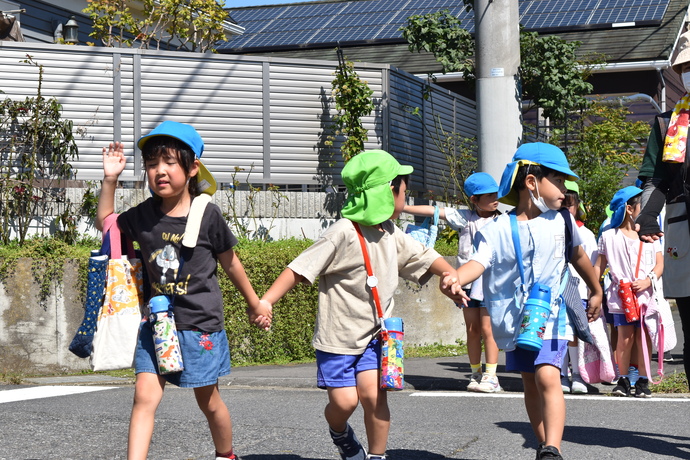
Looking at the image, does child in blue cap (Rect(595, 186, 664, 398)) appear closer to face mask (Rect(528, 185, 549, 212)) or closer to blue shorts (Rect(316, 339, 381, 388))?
face mask (Rect(528, 185, 549, 212))

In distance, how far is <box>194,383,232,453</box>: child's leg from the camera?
444cm

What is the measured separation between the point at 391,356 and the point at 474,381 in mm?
3563

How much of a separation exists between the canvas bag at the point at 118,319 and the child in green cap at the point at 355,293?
62 centimetres

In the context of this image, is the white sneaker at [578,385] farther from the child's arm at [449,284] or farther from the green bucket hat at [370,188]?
the green bucket hat at [370,188]

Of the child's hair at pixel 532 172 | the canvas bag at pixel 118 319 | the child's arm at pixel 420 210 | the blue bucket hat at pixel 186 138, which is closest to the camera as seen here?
the canvas bag at pixel 118 319

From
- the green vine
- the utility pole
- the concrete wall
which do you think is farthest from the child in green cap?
the green vine

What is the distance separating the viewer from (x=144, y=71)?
37.3ft

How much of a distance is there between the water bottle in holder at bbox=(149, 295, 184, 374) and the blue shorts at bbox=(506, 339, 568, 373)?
5.45 feet

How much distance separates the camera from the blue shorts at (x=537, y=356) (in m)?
4.60

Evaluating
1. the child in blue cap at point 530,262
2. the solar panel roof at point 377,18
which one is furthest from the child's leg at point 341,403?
the solar panel roof at point 377,18

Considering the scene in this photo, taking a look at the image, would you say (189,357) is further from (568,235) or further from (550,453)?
(568,235)

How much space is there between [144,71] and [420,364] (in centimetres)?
496

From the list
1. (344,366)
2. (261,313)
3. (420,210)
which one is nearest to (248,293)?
(261,313)

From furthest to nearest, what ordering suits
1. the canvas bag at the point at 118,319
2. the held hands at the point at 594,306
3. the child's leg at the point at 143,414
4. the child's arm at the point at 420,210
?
the child's arm at the point at 420,210 < the held hands at the point at 594,306 < the canvas bag at the point at 118,319 < the child's leg at the point at 143,414
